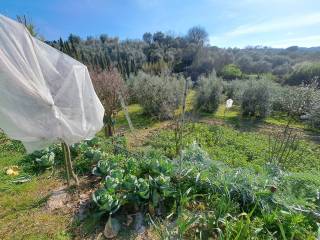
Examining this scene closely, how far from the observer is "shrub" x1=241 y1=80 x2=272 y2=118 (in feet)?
32.4

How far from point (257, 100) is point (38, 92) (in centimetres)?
932

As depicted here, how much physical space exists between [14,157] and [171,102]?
620 cm

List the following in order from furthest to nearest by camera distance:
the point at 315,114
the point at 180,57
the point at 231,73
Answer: the point at 231,73 → the point at 180,57 → the point at 315,114

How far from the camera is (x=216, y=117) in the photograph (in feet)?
32.8

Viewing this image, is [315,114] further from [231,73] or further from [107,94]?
[231,73]

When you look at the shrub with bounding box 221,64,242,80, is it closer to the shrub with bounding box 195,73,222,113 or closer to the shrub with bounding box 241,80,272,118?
the shrub with bounding box 195,73,222,113

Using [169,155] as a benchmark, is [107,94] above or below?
above

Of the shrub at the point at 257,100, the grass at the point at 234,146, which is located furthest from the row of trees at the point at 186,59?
the grass at the point at 234,146

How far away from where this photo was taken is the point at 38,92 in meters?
Result: 2.23

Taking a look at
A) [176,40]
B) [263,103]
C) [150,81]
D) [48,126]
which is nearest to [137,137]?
[150,81]

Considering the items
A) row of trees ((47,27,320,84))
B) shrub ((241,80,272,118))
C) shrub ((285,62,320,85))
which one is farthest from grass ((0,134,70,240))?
shrub ((285,62,320,85))

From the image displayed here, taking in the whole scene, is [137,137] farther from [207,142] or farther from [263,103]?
[263,103]

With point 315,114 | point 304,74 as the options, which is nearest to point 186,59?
point 304,74

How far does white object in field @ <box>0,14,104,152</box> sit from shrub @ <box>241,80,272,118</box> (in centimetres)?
879
